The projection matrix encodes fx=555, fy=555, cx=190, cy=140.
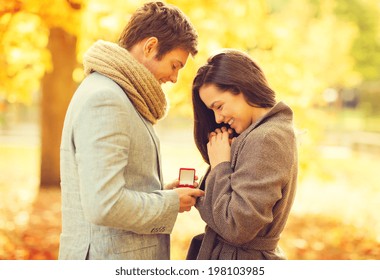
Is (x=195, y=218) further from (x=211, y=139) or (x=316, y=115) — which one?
(x=211, y=139)

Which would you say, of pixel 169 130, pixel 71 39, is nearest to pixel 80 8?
pixel 71 39

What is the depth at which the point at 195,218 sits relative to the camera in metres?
7.62

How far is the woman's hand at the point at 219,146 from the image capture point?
7.94 feet

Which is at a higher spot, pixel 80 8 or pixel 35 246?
pixel 80 8

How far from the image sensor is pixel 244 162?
2.30 metres

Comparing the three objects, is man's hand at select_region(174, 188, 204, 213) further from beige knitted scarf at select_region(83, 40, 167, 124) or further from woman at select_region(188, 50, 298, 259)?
beige knitted scarf at select_region(83, 40, 167, 124)

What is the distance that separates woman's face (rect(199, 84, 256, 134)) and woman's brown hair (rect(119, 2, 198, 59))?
25 centimetres

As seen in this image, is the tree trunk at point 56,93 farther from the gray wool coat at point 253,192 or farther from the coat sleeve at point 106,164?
the coat sleeve at point 106,164

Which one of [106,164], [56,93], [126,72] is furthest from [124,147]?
[56,93]

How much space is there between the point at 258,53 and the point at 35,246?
341 centimetres

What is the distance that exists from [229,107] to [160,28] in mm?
454

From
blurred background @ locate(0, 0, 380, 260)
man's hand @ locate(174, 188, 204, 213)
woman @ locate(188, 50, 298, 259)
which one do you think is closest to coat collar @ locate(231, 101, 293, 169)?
woman @ locate(188, 50, 298, 259)

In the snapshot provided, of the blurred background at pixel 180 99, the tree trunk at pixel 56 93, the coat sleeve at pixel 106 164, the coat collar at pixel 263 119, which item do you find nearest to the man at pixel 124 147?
the coat sleeve at pixel 106 164
